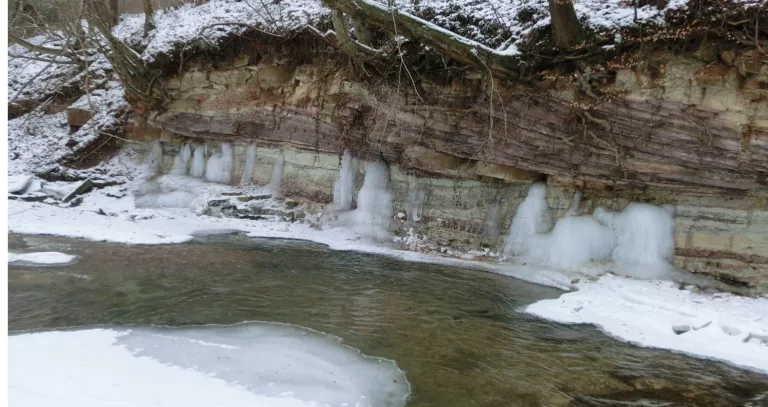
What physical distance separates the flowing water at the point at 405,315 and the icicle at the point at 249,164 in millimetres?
4274

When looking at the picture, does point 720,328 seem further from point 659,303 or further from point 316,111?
point 316,111

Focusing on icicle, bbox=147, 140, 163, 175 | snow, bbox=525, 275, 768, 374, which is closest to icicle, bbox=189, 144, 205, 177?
icicle, bbox=147, 140, 163, 175

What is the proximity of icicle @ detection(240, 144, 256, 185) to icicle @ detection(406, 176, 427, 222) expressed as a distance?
4688 millimetres

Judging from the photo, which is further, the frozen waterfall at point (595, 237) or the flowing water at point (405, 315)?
the frozen waterfall at point (595, 237)

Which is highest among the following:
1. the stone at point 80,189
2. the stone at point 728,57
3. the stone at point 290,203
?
the stone at point 728,57

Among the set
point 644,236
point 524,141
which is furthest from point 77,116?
point 644,236

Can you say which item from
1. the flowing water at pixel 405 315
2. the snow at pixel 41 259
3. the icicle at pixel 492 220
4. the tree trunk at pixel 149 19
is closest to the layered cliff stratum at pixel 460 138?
the icicle at pixel 492 220

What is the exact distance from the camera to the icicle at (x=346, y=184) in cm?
1163

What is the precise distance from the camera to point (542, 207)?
917 cm

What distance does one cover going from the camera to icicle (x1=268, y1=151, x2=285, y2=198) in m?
12.7

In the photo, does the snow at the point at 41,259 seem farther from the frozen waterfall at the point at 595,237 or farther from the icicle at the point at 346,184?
the frozen waterfall at the point at 595,237

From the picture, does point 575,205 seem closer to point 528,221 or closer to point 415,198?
point 528,221

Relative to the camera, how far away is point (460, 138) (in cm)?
977

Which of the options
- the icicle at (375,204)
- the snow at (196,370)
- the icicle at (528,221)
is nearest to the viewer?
the snow at (196,370)
